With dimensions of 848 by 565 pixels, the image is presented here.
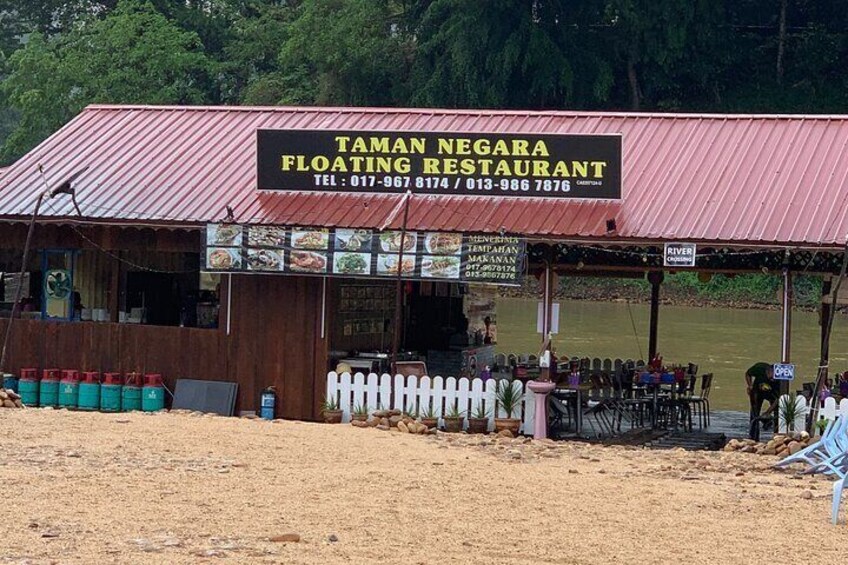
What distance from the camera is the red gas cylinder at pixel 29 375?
1805cm

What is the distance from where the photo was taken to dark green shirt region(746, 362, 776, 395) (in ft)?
57.8

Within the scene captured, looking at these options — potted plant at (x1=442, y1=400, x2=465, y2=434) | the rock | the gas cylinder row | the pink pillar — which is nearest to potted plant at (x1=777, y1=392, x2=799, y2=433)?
the pink pillar

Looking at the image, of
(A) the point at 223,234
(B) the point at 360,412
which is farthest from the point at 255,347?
(B) the point at 360,412

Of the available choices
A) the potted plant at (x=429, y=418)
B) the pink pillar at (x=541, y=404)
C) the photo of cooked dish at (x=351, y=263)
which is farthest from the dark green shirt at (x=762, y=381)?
the photo of cooked dish at (x=351, y=263)

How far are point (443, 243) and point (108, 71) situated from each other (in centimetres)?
3605

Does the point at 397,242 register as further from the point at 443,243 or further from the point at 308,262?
the point at 308,262

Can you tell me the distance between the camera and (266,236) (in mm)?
17094

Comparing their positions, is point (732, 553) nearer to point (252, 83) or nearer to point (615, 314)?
point (615, 314)

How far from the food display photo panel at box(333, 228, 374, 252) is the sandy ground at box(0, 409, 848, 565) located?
9.29 feet

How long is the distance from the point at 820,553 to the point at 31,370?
11231 millimetres

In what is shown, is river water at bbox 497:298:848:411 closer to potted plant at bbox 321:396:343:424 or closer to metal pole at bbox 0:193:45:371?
potted plant at bbox 321:396:343:424

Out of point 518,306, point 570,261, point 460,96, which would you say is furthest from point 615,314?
point 570,261

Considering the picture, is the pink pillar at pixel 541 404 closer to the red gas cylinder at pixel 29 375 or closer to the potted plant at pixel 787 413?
the potted plant at pixel 787 413

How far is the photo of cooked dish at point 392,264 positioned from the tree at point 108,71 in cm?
3412
